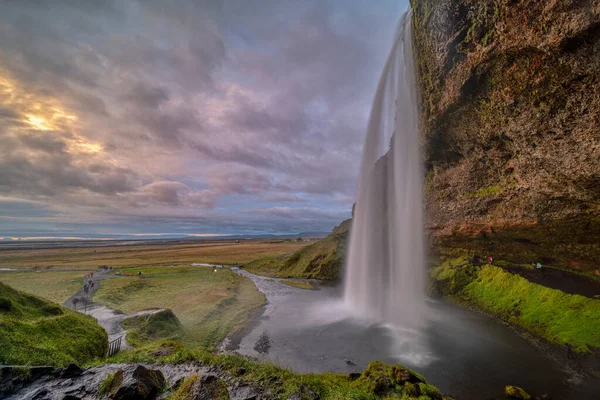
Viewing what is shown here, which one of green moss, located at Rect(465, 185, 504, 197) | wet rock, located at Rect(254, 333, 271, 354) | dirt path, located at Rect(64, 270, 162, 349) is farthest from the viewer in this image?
green moss, located at Rect(465, 185, 504, 197)

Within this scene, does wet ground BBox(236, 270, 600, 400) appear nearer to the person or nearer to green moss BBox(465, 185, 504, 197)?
the person

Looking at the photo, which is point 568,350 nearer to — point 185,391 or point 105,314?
point 185,391

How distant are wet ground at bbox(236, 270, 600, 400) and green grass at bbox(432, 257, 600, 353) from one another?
7.28 ft

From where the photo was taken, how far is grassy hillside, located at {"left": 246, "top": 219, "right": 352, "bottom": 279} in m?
46.6

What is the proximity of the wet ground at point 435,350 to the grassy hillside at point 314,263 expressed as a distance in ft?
69.8

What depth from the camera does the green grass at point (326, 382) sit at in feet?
27.9

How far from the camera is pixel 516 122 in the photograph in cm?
1872

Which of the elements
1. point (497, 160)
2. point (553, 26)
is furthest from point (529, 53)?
point (497, 160)

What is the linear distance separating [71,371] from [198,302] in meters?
20.6

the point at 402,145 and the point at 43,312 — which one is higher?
the point at 402,145

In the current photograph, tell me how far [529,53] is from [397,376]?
837 inches

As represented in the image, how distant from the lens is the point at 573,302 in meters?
A: 19.6

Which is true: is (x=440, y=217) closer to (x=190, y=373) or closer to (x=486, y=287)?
(x=486, y=287)

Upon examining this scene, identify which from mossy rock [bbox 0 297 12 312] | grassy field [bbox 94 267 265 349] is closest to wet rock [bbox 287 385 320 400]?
grassy field [bbox 94 267 265 349]
